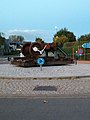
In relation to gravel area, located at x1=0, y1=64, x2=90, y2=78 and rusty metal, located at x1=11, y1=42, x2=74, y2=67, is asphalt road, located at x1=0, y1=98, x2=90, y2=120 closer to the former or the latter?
gravel area, located at x1=0, y1=64, x2=90, y2=78

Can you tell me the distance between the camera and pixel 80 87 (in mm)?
15422

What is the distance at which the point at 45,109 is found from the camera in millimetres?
10031

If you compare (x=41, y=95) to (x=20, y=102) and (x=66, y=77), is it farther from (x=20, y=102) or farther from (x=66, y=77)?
(x=66, y=77)

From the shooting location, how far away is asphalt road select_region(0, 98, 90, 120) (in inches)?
348

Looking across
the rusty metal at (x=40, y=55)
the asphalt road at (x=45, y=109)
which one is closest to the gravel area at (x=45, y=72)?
the rusty metal at (x=40, y=55)

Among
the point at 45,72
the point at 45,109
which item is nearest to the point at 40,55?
the point at 45,72

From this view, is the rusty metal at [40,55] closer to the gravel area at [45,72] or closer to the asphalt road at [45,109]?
the gravel area at [45,72]

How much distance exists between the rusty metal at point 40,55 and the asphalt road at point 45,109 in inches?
714

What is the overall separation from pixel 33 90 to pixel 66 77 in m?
5.19

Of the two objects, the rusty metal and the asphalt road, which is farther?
the rusty metal

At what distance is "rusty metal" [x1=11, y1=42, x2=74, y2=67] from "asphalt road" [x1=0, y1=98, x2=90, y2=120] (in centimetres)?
1813

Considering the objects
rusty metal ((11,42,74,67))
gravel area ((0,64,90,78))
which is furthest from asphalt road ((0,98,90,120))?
rusty metal ((11,42,74,67))

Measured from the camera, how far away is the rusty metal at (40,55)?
101 ft

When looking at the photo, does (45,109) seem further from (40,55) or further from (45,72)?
(40,55)
